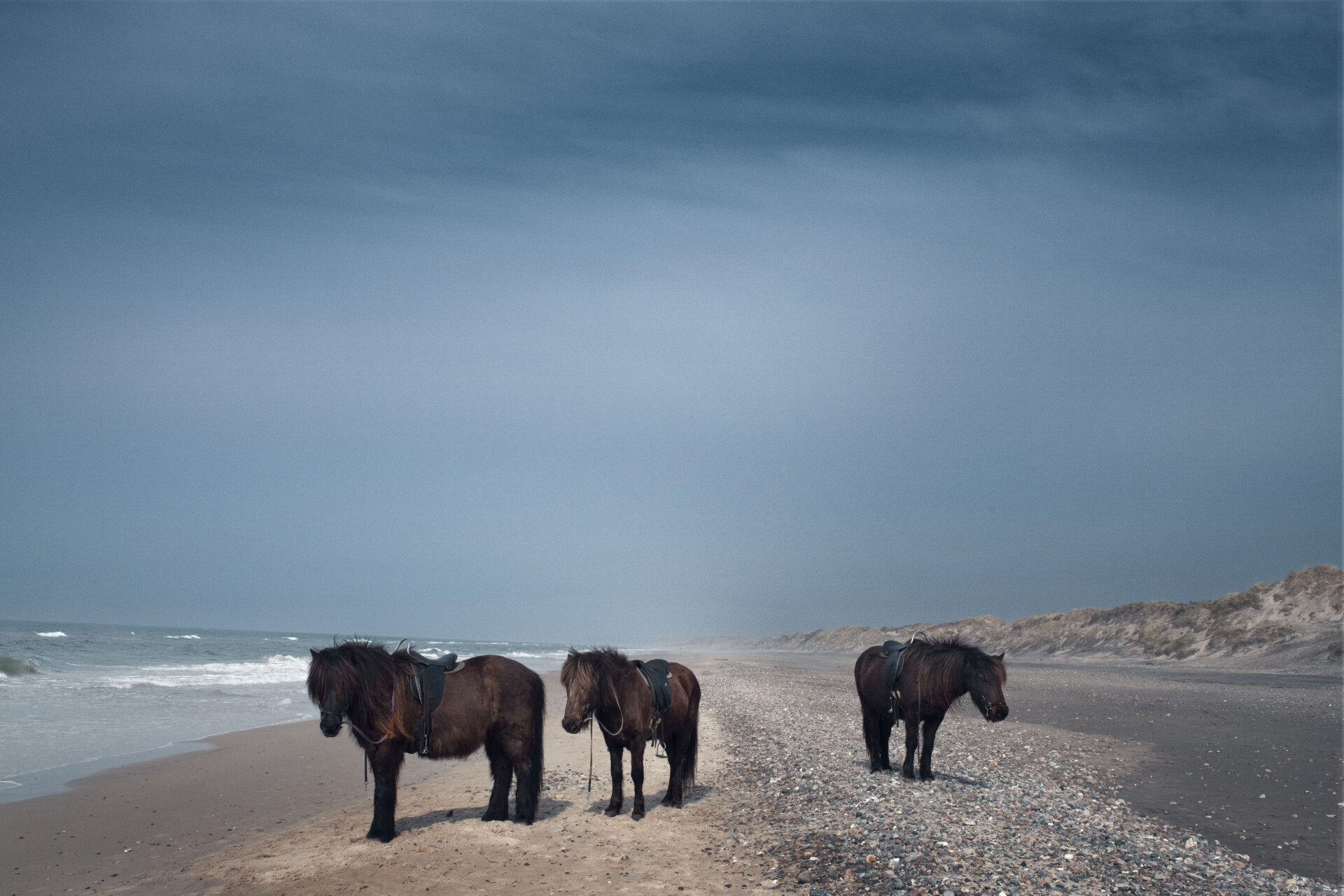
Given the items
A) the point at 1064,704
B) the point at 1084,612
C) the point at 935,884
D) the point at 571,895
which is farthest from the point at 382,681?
the point at 1084,612

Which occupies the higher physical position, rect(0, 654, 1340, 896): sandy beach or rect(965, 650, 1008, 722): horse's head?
rect(965, 650, 1008, 722): horse's head

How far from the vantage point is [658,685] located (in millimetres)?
8781

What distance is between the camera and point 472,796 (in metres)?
9.84

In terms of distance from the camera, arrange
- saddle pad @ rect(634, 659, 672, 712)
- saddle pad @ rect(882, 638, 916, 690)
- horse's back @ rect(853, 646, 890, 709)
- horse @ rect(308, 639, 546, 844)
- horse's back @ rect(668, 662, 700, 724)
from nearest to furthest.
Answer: horse @ rect(308, 639, 546, 844) → saddle pad @ rect(634, 659, 672, 712) → horse's back @ rect(668, 662, 700, 724) → saddle pad @ rect(882, 638, 916, 690) → horse's back @ rect(853, 646, 890, 709)

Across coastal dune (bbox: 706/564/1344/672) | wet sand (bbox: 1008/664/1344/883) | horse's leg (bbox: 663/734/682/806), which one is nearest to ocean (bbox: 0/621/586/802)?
horse's leg (bbox: 663/734/682/806)

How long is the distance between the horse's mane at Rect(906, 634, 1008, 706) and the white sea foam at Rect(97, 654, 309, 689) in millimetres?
24994

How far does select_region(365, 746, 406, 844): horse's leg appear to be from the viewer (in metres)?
7.59

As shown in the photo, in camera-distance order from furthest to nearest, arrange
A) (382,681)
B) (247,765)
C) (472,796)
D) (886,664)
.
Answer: (247,765) < (886,664) < (472,796) < (382,681)

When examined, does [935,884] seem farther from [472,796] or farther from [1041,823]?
[472,796]

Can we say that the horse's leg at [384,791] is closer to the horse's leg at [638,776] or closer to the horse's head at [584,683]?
the horse's head at [584,683]

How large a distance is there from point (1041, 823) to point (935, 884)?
2.56 meters

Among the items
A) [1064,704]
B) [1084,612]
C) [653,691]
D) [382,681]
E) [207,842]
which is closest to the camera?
[382,681]

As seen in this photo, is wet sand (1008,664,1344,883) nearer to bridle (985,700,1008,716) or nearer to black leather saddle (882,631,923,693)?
bridle (985,700,1008,716)

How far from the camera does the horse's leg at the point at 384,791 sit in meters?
7.59
